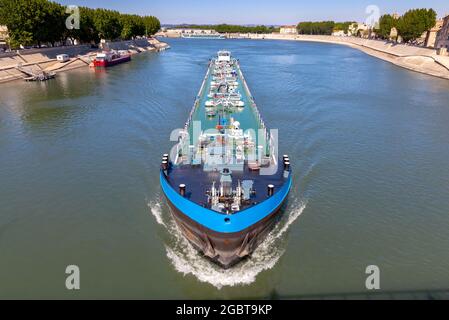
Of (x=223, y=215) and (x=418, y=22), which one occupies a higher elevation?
(x=418, y=22)

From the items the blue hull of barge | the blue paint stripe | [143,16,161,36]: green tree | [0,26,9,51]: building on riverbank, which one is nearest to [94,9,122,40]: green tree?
[0,26,9,51]: building on riverbank

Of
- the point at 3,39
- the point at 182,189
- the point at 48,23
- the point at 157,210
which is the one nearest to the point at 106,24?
the point at 3,39

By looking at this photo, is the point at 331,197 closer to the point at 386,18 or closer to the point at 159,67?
the point at 159,67

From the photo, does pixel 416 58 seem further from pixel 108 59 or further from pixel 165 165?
pixel 165 165

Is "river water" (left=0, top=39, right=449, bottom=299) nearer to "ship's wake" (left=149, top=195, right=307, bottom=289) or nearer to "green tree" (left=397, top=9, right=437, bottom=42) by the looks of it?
"ship's wake" (left=149, top=195, right=307, bottom=289)

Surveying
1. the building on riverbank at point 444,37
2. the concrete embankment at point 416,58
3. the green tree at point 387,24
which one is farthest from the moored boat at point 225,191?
the green tree at point 387,24
